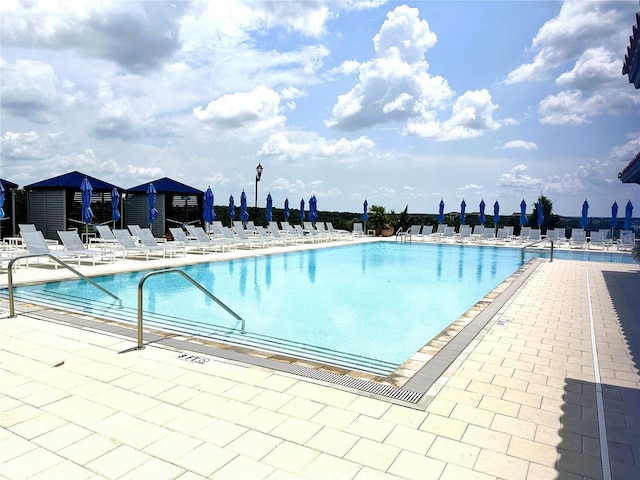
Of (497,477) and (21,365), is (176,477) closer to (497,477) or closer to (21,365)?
(497,477)

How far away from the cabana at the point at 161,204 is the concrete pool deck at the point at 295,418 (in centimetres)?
1481

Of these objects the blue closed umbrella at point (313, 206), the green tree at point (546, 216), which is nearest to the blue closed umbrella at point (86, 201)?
the blue closed umbrella at point (313, 206)

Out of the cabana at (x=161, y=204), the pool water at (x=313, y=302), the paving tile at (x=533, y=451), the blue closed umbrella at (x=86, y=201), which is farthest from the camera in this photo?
the cabana at (x=161, y=204)

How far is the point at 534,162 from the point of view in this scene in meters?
21.2

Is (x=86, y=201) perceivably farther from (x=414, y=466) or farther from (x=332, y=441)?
(x=414, y=466)

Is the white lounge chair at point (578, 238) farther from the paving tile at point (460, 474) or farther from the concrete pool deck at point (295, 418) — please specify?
the paving tile at point (460, 474)

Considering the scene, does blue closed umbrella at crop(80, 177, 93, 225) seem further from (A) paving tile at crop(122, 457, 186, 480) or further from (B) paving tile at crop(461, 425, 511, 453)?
(B) paving tile at crop(461, 425, 511, 453)

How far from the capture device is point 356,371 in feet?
12.8

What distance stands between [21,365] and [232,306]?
3.52 metres

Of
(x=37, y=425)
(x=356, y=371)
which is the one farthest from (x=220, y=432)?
(x=356, y=371)

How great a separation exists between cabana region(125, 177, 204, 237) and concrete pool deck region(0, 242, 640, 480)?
48.6 feet

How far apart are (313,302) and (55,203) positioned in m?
13.0

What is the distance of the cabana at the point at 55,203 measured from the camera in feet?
52.1

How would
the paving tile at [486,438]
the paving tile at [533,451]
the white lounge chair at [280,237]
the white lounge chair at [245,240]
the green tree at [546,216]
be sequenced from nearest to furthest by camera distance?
the paving tile at [533,451], the paving tile at [486,438], the white lounge chair at [245,240], the white lounge chair at [280,237], the green tree at [546,216]
